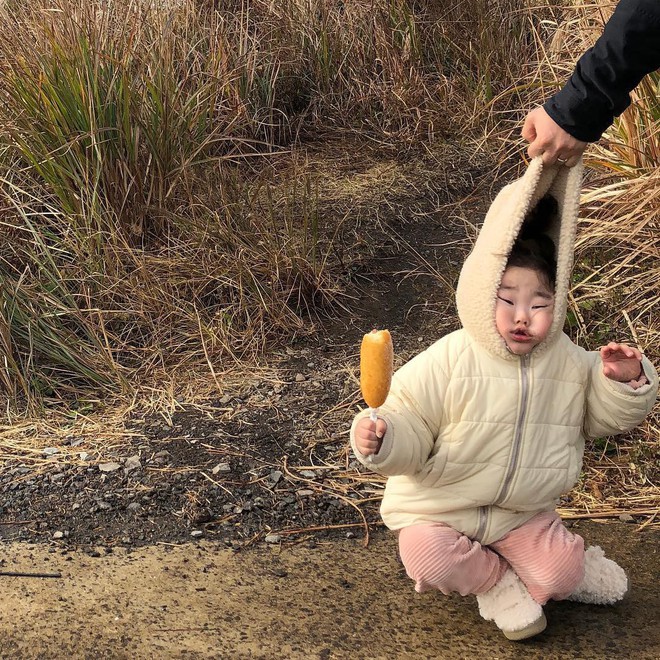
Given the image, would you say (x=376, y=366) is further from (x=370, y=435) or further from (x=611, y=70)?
(x=611, y=70)

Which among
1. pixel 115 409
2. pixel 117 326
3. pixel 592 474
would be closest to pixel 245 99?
pixel 117 326

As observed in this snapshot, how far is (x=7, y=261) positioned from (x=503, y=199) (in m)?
2.66

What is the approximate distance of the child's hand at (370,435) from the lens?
8.06 ft

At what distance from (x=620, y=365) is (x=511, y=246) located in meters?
0.41

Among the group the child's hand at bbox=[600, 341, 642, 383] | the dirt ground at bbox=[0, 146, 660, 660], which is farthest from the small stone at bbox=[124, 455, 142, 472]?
the child's hand at bbox=[600, 341, 642, 383]

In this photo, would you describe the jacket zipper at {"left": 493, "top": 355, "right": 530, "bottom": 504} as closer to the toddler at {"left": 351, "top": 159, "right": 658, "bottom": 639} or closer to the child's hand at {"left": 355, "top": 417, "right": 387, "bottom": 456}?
the toddler at {"left": 351, "top": 159, "right": 658, "bottom": 639}

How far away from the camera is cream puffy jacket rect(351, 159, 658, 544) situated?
2562 millimetres

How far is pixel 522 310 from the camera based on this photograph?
2.55 metres

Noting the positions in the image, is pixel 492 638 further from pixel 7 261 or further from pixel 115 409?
pixel 7 261

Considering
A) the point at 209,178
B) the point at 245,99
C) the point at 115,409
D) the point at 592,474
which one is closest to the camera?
the point at 592,474

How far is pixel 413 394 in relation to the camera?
2.61m

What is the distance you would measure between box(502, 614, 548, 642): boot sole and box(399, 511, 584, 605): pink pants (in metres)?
0.05

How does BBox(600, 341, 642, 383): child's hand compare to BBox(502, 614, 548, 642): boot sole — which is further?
BBox(502, 614, 548, 642): boot sole

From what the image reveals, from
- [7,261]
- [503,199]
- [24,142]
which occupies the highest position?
[503,199]
